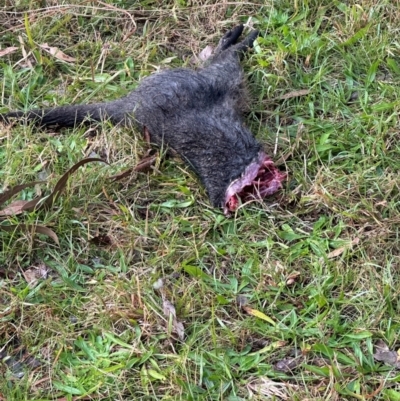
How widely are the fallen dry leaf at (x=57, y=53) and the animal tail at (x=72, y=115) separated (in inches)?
19.6

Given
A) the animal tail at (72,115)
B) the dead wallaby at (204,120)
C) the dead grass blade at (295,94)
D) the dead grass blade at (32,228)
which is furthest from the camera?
the dead grass blade at (295,94)

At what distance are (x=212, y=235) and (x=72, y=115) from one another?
100 centimetres

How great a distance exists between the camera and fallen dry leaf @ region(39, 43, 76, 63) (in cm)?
396

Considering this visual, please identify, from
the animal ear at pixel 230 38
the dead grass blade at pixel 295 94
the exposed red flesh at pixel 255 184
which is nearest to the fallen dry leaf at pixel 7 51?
the animal ear at pixel 230 38

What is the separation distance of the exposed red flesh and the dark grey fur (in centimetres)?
3

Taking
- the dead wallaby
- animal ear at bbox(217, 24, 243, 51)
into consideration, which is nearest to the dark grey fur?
the dead wallaby

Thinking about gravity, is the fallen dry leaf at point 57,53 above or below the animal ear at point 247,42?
below

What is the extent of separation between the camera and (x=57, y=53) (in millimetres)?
3975

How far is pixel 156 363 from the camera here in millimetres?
2707

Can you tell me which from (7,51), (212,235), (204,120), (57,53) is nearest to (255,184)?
(212,235)

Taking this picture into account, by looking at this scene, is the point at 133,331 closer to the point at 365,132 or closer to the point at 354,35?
the point at 365,132

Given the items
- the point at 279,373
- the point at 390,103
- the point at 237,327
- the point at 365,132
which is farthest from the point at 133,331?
the point at 390,103

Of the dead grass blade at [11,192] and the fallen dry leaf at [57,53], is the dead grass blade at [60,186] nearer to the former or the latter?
the dead grass blade at [11,192]

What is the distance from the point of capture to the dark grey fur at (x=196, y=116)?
10.6 ft
